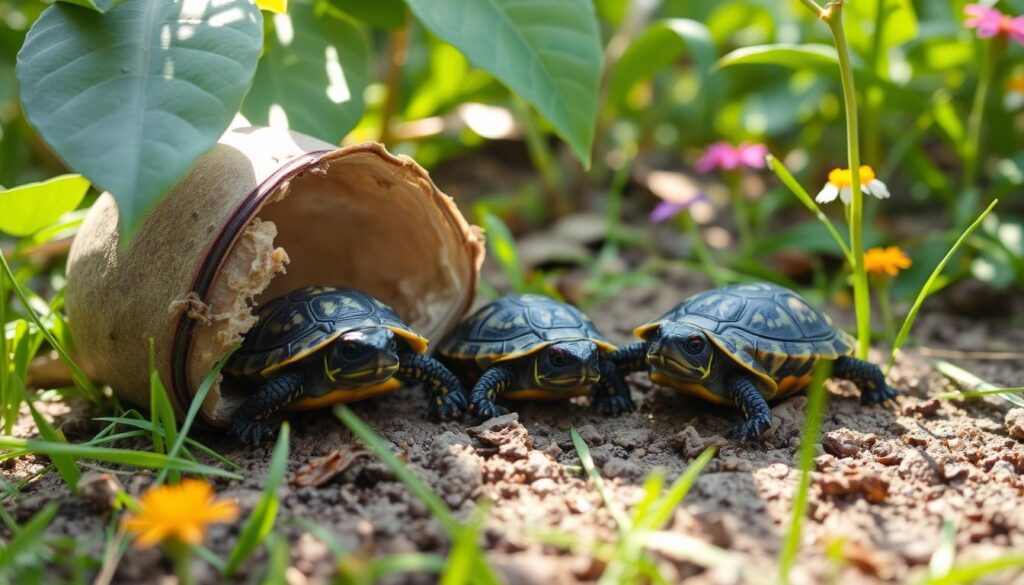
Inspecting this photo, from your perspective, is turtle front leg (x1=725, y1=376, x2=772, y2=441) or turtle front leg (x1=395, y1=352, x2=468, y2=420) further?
turtle front leg (x1=395, y1=352, x2=468, y2=420)

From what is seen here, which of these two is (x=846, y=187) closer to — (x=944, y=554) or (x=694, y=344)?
(x=694, y=344)

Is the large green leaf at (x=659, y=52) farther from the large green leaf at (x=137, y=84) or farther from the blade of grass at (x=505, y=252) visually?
the large green leaf at (x=137, y=84)

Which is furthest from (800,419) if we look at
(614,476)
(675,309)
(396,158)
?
(396,158)

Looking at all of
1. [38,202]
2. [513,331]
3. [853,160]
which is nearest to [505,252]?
[513,331]

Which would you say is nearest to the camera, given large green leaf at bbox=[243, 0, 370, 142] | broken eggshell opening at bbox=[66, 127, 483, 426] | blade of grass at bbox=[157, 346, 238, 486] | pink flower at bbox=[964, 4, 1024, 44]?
blade of grass at bbox=[157, 346, 238, 486]

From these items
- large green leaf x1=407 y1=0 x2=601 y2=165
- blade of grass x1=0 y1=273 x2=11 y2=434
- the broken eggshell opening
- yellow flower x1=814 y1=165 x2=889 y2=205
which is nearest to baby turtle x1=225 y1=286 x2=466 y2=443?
the broken eggshell opening

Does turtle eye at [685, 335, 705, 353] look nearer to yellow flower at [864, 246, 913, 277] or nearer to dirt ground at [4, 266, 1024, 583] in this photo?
dirt ground at [4, 266, 1024, 583]

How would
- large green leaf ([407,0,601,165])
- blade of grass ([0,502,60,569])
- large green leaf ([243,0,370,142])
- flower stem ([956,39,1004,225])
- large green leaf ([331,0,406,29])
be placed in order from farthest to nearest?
flower stem ([956,39,1004,225]) → large green leaf ([331,0,406,29]) → large green leaf ([243,0,370,142]) → large green leaf ([407,0,601,165]) → blade of grass ([0,502,60,569])

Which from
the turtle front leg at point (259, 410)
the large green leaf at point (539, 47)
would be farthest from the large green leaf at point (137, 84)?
the turtle front leg at point (259, 410)

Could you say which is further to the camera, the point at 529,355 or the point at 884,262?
the point at 884,262
